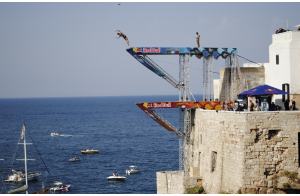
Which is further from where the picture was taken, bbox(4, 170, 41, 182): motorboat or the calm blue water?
bbox(4, 170, 41, 182): motorboat

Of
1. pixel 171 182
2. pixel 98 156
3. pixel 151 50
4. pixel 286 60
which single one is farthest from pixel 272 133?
pixel 98 156

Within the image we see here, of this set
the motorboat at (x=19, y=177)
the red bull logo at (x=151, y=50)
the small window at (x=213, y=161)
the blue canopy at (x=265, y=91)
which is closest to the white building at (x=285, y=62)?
the blue canopy at (x=265, y=91)

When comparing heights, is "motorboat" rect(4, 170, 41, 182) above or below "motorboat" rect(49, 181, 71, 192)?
above

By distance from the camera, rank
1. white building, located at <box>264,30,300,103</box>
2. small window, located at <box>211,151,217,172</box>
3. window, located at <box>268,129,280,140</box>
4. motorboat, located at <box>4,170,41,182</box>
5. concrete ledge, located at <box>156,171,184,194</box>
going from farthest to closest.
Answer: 1. motorboat, located at <box>4,170,41,182</box>
2. concrete ledge, located at <box>156,171,184,194</box>
3. white building, located at <box>264,30,300,103</box>
4. small window, located at <box>211,151,217,172</box>
5. window, located at <box>268,129,280,140</box>

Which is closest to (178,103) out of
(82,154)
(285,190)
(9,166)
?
(285,190)

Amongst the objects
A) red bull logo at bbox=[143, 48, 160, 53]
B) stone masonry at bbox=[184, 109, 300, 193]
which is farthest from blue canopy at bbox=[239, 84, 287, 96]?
red bull logo at bbox=[143, 48, 160, 53]

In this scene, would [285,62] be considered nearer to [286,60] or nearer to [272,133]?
[286,60]

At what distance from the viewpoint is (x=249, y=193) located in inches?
1080

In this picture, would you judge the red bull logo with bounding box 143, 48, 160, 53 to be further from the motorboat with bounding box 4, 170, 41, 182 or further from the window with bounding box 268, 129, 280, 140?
the motorboat with bounding box 4, 170, 41, 182

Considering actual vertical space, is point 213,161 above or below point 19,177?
above

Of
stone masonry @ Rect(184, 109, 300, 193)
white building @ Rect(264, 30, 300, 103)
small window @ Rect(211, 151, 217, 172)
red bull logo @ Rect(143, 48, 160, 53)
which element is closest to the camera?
stone masonry @ Rect(184, 109, 300, 193)

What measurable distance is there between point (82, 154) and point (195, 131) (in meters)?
59.1

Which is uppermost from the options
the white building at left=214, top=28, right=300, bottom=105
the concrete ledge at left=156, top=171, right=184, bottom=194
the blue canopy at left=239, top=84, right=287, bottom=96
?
the white building at left=214, top=28, right=300, bottom=105

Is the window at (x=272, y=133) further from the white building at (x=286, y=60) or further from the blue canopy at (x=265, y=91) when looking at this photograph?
the white building at (x=286, y=60)
